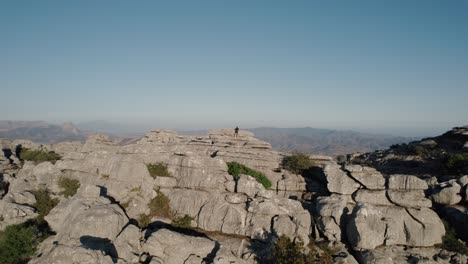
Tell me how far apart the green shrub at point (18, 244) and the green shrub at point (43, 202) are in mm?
3063

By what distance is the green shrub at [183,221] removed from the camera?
27422mm

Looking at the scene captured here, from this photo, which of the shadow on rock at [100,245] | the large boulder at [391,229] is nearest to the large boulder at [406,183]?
the large boulder at [391,229]

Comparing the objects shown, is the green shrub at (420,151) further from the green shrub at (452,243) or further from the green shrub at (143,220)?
the green shrub at (143,220)

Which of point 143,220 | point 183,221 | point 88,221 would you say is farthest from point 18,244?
point 183,221

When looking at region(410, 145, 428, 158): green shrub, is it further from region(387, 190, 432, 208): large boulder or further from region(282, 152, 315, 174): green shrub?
region(282, 152, 315, 174): green shrub

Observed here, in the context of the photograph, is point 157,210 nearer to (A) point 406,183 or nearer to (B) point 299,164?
(B) point 299,164

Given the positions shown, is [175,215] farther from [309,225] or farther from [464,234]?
[464,234]

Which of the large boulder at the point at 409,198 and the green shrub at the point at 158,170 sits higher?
the green shrub at the point at 158,170

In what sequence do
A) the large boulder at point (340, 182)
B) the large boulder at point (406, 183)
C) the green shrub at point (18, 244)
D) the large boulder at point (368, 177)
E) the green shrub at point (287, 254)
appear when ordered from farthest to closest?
the large boulder at point (340, 182), the large boulder at point (368, 177), the large boulder at point (406, 183), the green shrub at point (18, 244), the green shrub at point (287, 254)

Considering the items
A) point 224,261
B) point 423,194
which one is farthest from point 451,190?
point 224,261

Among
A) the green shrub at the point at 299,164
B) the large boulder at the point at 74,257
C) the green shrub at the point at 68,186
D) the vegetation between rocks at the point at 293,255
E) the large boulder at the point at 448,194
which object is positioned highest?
the green shrub at the point at 299,164

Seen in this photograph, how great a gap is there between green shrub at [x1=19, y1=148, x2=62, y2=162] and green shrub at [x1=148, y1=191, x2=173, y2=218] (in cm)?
2401

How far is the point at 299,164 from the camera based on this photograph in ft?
115

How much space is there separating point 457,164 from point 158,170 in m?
30.9
